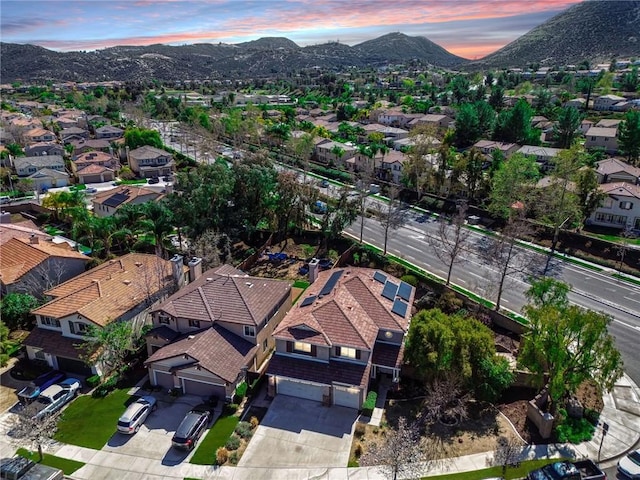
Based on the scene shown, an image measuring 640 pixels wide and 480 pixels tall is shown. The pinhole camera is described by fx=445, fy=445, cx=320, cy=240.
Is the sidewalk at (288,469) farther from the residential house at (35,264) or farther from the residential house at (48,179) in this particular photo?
the residential house at (48,179)

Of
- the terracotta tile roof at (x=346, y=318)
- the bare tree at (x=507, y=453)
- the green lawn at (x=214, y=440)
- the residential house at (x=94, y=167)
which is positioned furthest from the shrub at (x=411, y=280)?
the residential house at (x=94, y=167)

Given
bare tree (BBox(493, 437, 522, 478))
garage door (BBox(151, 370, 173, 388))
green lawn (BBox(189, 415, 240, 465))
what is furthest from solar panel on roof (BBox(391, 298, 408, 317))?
garage door (BBox(151, 370, 173, 388))

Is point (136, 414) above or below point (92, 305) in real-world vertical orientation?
below

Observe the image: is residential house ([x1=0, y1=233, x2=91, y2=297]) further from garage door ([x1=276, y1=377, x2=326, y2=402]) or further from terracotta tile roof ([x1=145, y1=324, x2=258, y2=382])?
garage door ([x1=276, y1=377, x2=326, y2=402])

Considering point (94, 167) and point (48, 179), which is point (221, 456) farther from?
point (94, 167)

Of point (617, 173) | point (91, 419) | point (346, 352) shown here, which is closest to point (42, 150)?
Result: point (91, 419)
